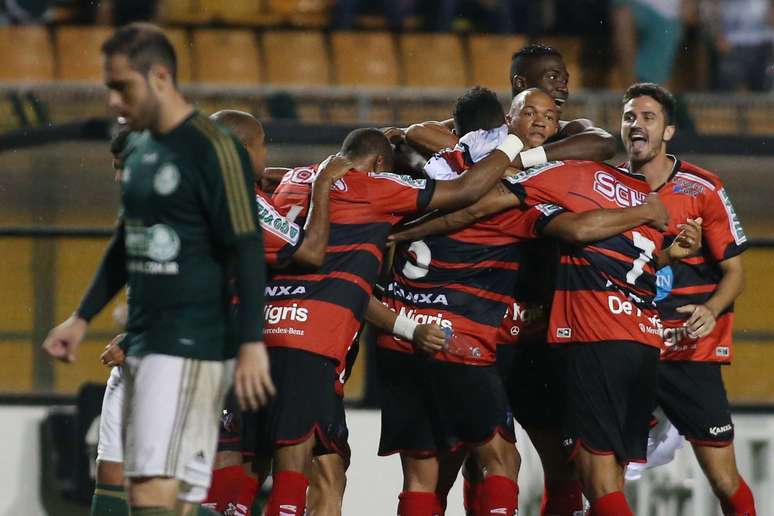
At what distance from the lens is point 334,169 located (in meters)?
5.29

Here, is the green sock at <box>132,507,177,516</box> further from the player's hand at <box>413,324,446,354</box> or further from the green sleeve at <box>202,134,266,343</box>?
the player's hand at <box>413,324,446,354</box>

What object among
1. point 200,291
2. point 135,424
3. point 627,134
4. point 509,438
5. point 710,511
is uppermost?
point 627,134

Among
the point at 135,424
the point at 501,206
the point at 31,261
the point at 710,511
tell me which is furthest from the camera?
the point at 31,261

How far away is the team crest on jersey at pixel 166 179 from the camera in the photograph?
4016 mm

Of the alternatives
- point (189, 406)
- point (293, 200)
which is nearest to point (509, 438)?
point (293, 200)

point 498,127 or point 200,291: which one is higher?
point 498,127

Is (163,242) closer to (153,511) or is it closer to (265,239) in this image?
(153,511)

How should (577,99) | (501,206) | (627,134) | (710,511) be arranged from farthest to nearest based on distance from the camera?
(577,99) → (710,511) → (627,134) → (501,206)

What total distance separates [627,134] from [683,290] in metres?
0.76

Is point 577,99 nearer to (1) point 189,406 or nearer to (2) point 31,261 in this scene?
(2) point 31,261

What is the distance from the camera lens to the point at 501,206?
214 inches

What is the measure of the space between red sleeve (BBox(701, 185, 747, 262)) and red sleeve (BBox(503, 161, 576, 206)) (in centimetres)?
88

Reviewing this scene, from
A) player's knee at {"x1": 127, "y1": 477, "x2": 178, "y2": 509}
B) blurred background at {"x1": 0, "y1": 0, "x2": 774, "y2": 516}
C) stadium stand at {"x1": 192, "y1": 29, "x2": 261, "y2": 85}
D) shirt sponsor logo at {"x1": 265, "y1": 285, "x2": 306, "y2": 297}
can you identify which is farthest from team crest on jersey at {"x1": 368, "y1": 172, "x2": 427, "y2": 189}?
stadium stand at {"x1": 192, "y1": 29, "x2": 261, "y2": 85}

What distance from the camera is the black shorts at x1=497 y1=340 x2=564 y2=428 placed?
5.76 meters
